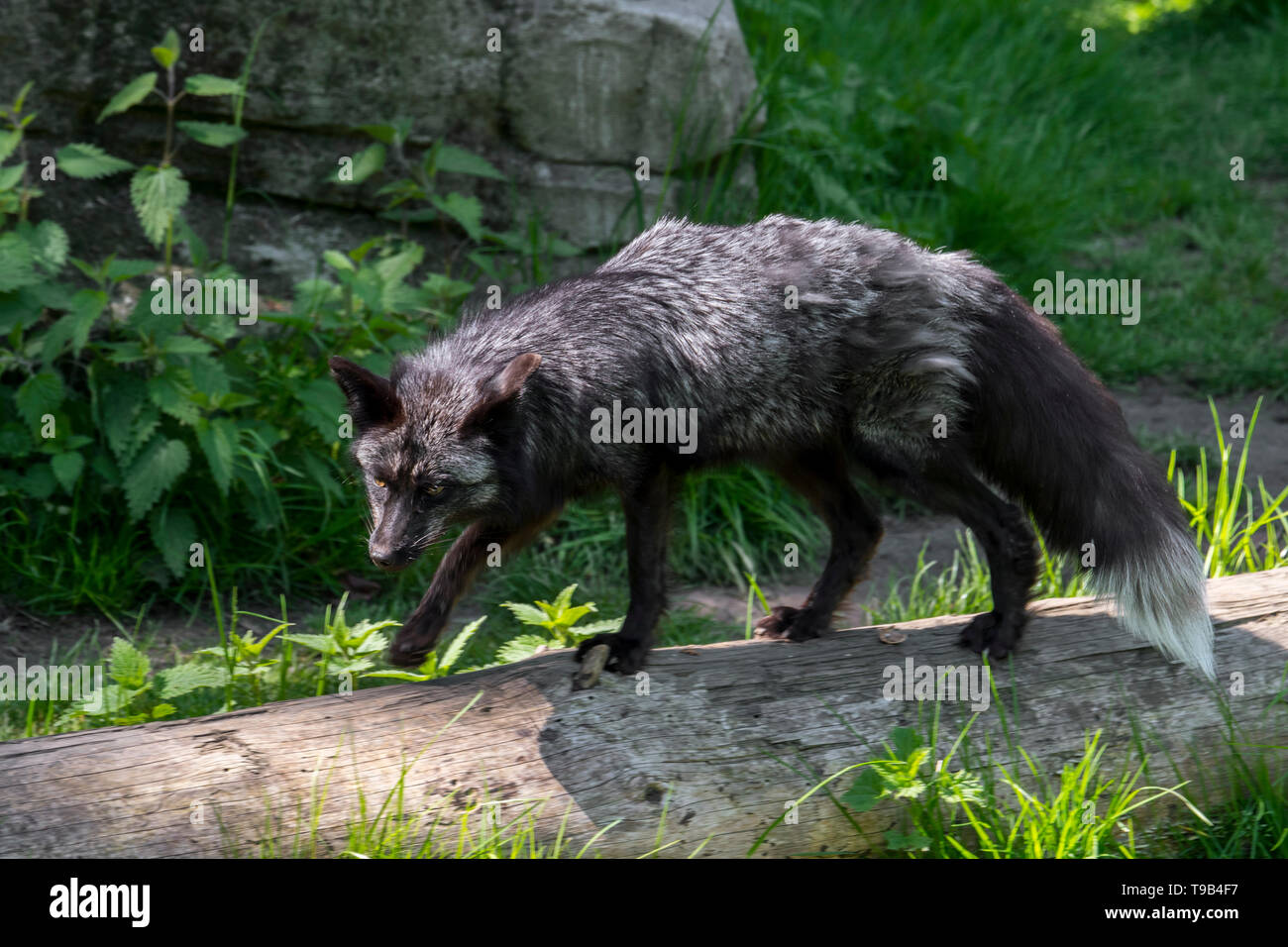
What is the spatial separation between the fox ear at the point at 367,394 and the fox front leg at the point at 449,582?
1.79ft

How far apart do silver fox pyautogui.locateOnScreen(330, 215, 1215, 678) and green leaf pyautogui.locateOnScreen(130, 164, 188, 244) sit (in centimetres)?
185

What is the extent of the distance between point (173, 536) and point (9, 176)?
1681 millimetres

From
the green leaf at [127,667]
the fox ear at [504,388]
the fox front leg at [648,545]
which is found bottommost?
the green leaf at [127,667]

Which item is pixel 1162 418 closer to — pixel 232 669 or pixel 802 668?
pixel 802 668

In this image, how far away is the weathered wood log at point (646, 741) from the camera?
3184 millimetres

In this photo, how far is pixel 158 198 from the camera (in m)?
5.50

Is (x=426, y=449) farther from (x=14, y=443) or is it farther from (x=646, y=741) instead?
(x=14, y=443)

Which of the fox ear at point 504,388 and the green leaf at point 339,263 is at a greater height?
the green leaf at point 339,263

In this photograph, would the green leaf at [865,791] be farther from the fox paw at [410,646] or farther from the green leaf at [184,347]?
the green leaf at [184,347]

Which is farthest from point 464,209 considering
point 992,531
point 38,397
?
point 992,531

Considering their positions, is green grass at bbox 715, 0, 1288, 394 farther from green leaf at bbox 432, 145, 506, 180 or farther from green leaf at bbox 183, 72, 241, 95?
green leaf at bbox 183, 72, 241, 95

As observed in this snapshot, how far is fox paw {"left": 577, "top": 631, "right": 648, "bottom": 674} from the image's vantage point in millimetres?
3889

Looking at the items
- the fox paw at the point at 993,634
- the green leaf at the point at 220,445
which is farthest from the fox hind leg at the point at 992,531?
the green leaf at the point at 220,445

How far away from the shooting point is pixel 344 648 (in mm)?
4102
